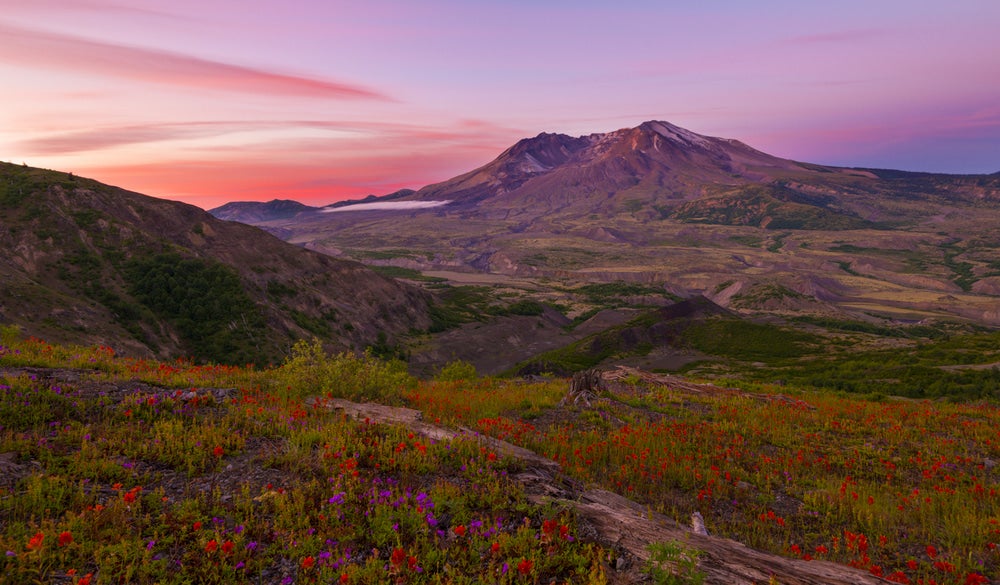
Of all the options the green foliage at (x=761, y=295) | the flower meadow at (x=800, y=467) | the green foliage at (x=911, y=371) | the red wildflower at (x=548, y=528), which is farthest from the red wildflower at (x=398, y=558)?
the green foliage at (x=761, y=295)

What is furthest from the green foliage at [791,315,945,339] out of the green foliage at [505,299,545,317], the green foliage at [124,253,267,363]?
the green foliage at [124,253,267,363]

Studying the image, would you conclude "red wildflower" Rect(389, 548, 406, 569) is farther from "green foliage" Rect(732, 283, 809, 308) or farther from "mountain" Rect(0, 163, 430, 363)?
"green foliage" Rect(732, 283, 809, 308)

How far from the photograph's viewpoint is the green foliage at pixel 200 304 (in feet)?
191

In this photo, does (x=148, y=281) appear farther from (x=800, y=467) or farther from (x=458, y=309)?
(x=458, y=309)

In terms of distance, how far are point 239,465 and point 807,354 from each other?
87.7 metres

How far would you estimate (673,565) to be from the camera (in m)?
5.08

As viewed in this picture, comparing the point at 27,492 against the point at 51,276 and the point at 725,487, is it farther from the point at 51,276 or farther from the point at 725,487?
the point at 51,276

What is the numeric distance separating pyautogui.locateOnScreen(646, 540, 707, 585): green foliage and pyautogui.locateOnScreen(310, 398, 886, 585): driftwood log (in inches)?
6.6

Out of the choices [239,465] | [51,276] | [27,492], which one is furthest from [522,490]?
[51,276]

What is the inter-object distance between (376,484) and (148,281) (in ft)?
233

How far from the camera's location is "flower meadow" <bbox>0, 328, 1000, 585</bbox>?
5066 mm

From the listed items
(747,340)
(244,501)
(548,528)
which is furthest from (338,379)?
(747,340)

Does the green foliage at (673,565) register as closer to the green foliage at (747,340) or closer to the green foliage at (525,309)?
the green foliage at (747,340)

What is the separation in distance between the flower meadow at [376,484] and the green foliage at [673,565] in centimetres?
58
